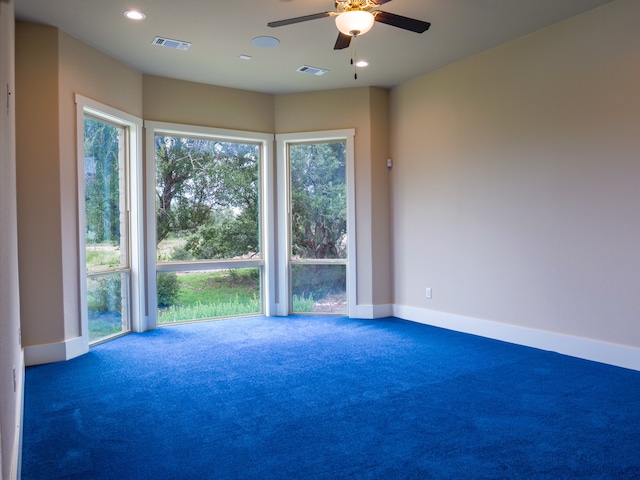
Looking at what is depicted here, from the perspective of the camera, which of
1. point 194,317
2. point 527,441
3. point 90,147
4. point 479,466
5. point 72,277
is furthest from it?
point 194,317

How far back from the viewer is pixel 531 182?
14.6ft

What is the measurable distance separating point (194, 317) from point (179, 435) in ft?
10.9

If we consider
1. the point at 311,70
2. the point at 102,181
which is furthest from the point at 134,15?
the point at 311,70

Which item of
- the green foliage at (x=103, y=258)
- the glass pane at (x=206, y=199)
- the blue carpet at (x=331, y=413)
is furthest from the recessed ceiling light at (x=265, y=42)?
the blue carpet at (x=331, y=413)

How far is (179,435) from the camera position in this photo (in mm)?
2682

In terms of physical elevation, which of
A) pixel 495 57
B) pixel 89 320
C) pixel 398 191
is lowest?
pixel 89 320

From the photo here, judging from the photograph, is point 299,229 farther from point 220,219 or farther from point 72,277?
point 72,277

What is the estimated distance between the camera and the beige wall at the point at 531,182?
3771 mm

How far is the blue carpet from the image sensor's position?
2.32m


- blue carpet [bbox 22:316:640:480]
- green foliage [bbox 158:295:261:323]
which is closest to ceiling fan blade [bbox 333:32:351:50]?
blue carpet [bbox 22:316:640:480]

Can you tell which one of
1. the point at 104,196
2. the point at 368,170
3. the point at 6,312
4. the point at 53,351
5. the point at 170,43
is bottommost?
the point at 53,351

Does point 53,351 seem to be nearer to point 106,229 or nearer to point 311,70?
point 106,229

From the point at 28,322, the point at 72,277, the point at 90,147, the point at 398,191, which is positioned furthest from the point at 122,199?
the point at 398,191

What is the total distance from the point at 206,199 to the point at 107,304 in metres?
1.72
